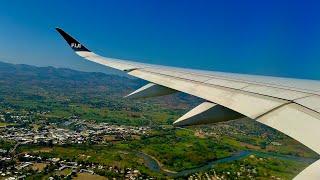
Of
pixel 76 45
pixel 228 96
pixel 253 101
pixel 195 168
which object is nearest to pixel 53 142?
pixel 195 168

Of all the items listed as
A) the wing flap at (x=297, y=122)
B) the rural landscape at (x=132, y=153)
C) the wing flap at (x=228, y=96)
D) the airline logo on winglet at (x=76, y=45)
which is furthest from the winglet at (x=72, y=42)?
the rural landscape at (x=132, y=153)

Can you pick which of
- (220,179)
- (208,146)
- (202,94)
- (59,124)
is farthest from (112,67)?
(59,124)

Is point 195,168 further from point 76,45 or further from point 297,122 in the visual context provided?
point 297,122

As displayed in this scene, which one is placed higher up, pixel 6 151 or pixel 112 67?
pixel 112 67

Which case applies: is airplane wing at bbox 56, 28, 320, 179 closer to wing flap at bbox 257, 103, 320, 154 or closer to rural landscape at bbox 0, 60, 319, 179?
wing flap at bbox 257, 103, 320, 154

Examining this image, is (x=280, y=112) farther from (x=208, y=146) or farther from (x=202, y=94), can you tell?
(x=208, y=146)

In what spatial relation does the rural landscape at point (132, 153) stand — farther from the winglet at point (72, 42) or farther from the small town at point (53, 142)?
the winglet at point (72, 42)
